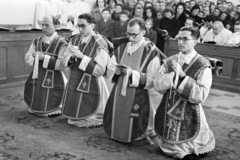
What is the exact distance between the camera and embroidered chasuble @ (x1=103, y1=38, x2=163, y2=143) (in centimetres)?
423

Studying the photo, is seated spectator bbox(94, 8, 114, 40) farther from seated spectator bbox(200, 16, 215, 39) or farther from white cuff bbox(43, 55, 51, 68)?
white cuff bbox(43, 55, 51, 68)

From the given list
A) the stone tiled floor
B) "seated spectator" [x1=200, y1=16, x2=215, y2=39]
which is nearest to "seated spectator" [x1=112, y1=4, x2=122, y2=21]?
"seated spectator" [x1=200, y1=16, x2=215, y2=39]

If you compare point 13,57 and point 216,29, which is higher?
point 216,29

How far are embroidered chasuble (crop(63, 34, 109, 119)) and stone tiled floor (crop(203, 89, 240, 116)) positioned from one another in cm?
251

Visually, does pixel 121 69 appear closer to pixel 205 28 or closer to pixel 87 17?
pixel 87 17

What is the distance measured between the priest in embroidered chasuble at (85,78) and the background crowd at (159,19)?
125 inches

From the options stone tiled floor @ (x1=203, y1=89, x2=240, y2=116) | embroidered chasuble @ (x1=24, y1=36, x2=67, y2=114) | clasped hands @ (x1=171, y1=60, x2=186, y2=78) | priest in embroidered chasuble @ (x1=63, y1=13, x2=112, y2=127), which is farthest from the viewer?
stone tiled floor @ (x1=203, y1=89, x2=240, y2=116)

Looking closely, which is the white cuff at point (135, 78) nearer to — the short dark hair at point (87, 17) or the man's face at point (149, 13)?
the short dark hair at point (87, 17)

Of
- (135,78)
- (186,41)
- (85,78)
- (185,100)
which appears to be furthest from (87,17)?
(185,100)

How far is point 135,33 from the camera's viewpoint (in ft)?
13.5

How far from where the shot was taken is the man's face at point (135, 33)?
411 cm

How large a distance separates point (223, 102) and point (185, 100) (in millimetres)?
3349

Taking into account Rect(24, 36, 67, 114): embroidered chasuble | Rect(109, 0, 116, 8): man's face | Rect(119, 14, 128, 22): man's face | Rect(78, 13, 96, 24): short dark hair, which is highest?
Rect(109, 0, 116, 8): man's face

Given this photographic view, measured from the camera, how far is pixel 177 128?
3846 millimetres
